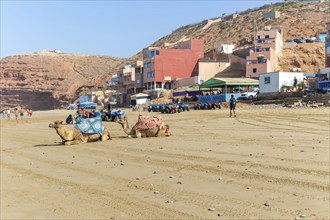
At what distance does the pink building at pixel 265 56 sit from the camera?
6600cm

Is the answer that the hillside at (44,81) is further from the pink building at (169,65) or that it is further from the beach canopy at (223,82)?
the beach canopy at (223,82)

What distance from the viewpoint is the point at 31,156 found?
521 inches

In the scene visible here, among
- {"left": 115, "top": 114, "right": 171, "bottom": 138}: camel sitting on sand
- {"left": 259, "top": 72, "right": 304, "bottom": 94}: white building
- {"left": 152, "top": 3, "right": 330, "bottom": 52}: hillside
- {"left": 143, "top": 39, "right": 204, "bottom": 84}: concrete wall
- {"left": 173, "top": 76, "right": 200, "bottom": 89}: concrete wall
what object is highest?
{"left": 152, "top": 3, "right": 330, "bottom": 52}: hillside

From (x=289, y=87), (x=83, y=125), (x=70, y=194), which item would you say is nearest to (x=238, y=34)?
(x=289, y=87)

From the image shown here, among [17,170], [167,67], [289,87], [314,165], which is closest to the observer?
[314,165]

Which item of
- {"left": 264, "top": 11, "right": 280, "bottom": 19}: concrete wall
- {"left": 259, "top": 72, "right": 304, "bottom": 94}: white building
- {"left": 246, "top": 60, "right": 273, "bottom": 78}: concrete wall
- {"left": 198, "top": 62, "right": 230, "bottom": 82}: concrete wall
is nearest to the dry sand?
{"left": 259, "top": 72, "right": 304, "bottom": 94}: white building

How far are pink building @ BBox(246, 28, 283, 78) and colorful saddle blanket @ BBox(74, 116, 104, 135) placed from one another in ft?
171

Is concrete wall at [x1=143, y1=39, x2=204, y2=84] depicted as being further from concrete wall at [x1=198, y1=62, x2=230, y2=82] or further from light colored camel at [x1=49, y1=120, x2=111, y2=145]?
light colored camel at [x1=49, y1=120, x2=111, y2=145]

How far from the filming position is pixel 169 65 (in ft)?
254

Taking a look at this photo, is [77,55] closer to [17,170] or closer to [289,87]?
[289,87]

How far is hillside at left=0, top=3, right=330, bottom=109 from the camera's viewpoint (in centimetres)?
10731

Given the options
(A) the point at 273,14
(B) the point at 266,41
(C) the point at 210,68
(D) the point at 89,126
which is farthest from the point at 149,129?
(A) the point at 273,14

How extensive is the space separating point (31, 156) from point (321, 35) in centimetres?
8671

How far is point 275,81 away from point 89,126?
3134 cm
